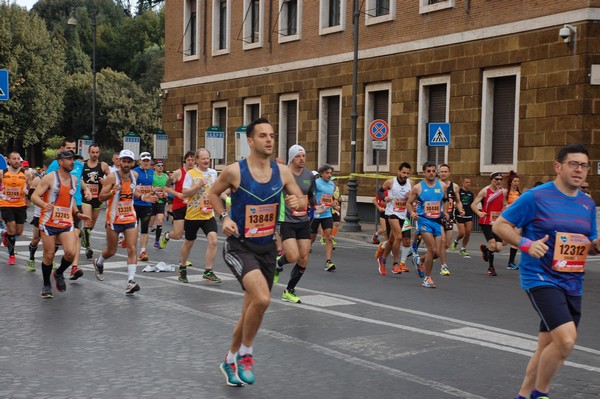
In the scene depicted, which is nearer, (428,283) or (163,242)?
(428,283)

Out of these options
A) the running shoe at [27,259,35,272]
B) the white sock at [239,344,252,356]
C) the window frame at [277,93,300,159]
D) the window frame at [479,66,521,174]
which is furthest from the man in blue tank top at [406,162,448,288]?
the window frame at [277,93,300,159]

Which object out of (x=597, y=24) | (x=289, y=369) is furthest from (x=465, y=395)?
(x=597, y=24)

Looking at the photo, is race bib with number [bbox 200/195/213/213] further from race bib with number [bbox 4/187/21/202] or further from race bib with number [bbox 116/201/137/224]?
race bib with number [bbox 4/187/21/202]

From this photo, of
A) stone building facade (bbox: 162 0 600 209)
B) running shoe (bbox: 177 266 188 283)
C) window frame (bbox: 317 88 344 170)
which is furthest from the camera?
window frame (bbox: 317 88 344 170)

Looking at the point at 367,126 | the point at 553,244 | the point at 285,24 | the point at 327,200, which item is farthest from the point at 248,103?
the point at 553,244

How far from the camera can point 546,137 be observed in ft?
74.7

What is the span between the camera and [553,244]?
5820mm

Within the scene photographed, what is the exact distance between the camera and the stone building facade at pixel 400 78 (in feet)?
73.6

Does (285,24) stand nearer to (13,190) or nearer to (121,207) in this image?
(13,190)

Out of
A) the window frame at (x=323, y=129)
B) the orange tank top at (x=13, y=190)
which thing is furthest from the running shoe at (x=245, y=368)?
the window frame at (x=323, y=129)

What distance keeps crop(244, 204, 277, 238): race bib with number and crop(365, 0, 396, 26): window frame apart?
22.2 meters

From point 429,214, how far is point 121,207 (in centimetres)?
436

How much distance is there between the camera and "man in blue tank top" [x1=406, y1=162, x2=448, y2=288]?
13.0m

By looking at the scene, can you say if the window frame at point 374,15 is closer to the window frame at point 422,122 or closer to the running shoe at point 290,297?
the window frame at point 422,122
